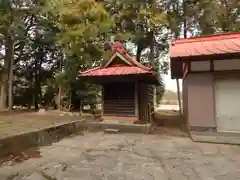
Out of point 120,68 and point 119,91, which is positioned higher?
point 120,68

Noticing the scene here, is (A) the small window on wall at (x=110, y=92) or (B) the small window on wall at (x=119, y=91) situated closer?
(B) the small window on wall at (x=119, y=91)

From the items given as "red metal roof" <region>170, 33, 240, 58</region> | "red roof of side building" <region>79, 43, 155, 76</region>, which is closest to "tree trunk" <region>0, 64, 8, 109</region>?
"red roof of side building" <region>79, 43, 155, 76</region>

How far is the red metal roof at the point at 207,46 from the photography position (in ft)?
25.8

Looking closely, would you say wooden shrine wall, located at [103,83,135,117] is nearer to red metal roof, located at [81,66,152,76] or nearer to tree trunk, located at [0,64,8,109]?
red metal roof, located at [81,66,152,76]

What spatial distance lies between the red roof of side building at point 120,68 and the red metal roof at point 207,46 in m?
1.58

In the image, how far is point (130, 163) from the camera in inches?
197

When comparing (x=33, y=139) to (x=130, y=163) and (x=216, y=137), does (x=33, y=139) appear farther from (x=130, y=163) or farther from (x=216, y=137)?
(x=216, y=137)

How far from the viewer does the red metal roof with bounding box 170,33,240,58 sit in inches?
310

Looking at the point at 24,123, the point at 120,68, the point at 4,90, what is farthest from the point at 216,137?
the point at 4,90

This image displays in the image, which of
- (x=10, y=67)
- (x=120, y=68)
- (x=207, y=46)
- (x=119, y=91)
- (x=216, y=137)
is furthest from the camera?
(x=10, y=67)

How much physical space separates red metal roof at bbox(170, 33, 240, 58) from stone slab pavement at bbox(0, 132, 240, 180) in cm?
318

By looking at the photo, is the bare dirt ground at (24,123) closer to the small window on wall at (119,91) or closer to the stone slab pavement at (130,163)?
the stone slab pavement at (130,163)

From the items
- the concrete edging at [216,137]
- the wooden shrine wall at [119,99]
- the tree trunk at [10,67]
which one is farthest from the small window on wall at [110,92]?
the tree trunk at [10,67]

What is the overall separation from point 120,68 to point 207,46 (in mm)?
3918
